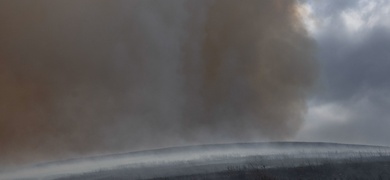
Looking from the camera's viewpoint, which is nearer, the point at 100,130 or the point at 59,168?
the point at 59,168

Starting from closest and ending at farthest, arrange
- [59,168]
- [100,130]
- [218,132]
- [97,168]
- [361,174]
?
1. [361,174]
2. [97,168]
3. [59,168]
4. [100,130]
5. [218,132]

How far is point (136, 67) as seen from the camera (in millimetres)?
59062

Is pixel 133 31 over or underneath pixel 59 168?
over

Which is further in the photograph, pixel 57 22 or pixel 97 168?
pixel 57 22

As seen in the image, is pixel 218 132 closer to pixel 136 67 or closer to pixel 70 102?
pixel 136 67

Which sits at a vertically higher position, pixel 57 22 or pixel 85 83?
pixel 57 22

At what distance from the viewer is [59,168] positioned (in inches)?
1390

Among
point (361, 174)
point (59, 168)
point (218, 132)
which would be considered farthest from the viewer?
point (218, 132)

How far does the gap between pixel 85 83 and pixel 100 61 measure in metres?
2.89

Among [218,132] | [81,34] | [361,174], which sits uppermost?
[81,34]

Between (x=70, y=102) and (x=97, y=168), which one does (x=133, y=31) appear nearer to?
(x=70, y=102)

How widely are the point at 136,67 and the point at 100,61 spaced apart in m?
3.97

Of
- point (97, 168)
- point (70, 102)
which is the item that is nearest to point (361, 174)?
point (97, 168)

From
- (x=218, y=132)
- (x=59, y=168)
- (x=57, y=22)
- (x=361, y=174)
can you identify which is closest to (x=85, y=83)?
(x=57, y=22)
